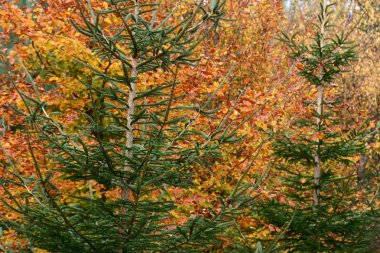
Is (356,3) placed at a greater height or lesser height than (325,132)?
greater

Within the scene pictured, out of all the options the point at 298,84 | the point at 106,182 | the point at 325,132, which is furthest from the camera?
the point at 298,84

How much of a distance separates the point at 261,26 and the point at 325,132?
6.93 meters

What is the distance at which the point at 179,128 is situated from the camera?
14.6 ft

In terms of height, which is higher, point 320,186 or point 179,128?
point 320,186

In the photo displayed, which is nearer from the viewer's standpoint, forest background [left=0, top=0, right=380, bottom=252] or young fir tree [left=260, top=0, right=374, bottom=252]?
forest background [left=0, top=0, right=380, bottom=252]

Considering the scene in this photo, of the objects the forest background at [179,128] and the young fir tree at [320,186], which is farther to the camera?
the young fir tree at [320,186]

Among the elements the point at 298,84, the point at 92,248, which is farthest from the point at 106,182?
the point at 298,84

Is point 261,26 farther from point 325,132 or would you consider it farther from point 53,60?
point 53,60

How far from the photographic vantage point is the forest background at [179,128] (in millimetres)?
3789

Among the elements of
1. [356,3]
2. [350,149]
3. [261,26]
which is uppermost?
[356,3]

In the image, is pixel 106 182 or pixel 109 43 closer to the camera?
pixel 109 43

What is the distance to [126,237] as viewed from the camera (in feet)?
12.3

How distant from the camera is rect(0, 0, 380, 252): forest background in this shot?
3.79m

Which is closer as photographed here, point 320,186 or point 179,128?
point 179,128
